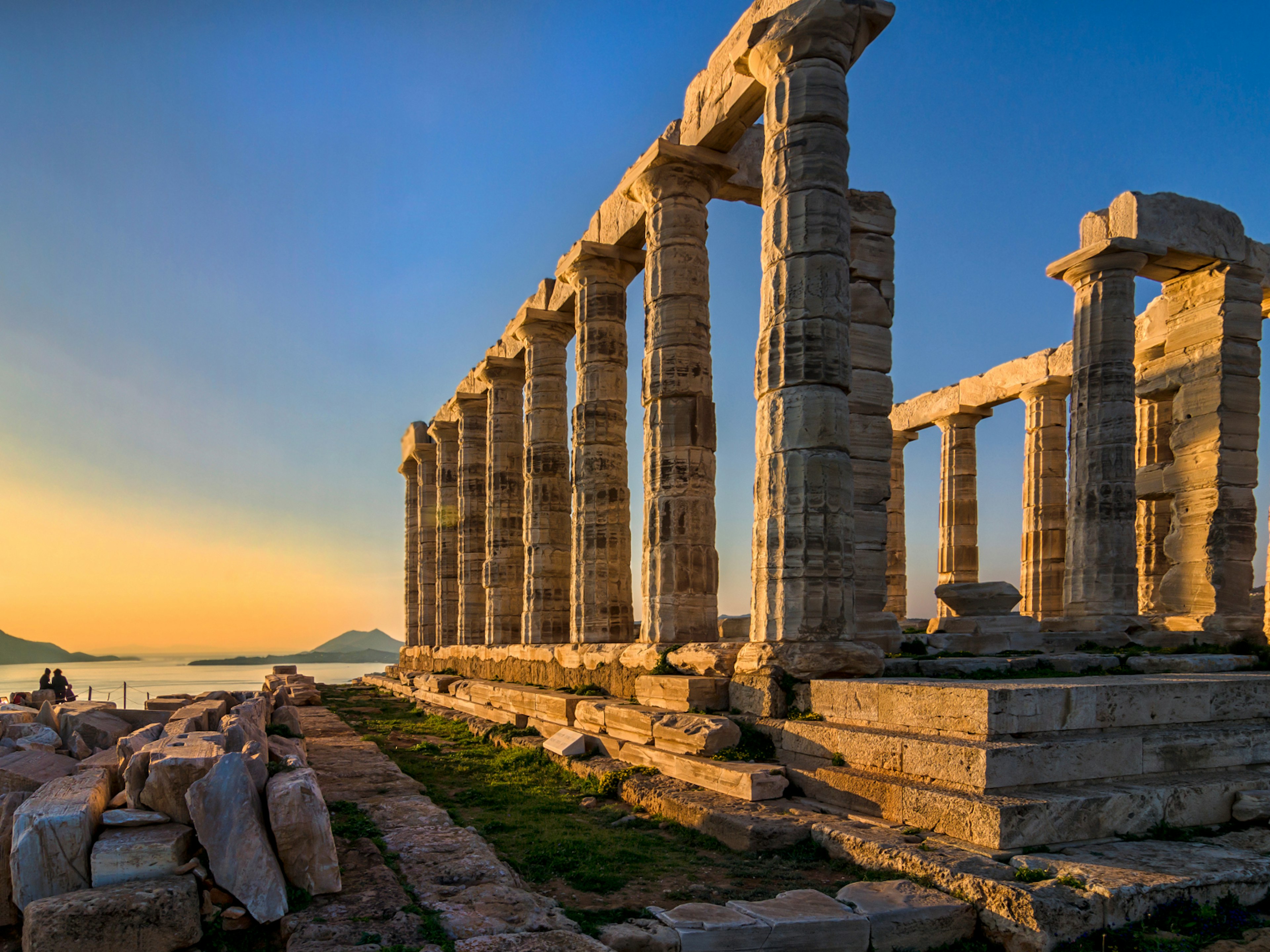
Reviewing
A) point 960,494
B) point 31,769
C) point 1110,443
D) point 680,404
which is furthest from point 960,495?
point 31,769

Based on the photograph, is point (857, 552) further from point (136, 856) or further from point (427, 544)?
point (427, 544)

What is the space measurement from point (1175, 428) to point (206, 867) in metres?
21.1

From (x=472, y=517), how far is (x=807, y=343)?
18.8m

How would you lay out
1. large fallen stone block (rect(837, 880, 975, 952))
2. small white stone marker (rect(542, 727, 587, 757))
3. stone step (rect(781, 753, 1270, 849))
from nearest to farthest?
1. large fallen stone block (rect(837, 880, 975, 952))
2. stone step (rect(781, 753, 1270, 849))
3. small white stone marker (rect(542, 727, 587, 757))

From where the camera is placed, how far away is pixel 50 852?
17.8 ft

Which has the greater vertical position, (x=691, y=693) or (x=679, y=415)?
(x=679, y=415)

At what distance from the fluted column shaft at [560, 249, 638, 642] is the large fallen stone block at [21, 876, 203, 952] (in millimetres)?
12386

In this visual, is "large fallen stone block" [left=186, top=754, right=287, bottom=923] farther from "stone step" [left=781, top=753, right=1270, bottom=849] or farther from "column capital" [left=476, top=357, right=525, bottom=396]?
"column capital" [left=476, top=357, right=525, bottom=396]

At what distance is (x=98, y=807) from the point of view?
19.6 ft

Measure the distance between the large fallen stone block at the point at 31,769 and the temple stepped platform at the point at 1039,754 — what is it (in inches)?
280

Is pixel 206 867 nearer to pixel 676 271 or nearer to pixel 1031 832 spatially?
pixel 1031 832

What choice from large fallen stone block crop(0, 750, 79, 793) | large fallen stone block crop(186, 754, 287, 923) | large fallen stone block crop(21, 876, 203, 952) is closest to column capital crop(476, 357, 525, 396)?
large fallen stone block crop(0, 750, 79, 793)

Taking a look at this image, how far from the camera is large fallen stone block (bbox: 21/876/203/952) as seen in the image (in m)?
4.92

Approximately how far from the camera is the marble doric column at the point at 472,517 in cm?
2830
